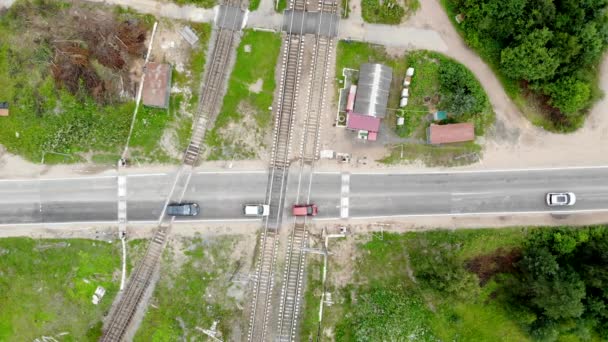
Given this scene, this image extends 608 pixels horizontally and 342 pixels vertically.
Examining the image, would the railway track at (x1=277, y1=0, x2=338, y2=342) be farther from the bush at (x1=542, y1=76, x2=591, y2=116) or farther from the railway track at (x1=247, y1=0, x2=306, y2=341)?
the bush at (x1=542, y1=76, x2=591, y2=116)

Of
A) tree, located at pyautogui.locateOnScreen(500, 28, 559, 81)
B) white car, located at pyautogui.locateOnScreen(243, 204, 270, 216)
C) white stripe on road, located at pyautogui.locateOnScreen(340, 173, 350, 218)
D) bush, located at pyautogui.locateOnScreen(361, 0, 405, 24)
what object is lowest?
white car, located at pyautogui.locateOnScreen(243, 204, 270, 216)

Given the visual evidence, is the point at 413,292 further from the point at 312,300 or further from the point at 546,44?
the point at 546,44

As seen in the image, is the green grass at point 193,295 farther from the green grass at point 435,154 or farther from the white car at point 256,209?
the green grass at point 435,154

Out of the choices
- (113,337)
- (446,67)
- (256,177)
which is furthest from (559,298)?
(113,337)

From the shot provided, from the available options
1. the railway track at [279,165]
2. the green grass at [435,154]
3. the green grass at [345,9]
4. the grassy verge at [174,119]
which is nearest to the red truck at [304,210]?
the railway track at [279,165]

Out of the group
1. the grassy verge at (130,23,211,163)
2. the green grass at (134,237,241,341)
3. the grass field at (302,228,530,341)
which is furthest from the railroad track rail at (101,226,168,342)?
the grass field at (302,228,530,341)

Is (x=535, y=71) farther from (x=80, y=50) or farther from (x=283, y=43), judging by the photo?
(x=80, y=50)

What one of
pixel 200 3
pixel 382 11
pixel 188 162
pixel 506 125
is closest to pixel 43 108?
pixel 188 162
